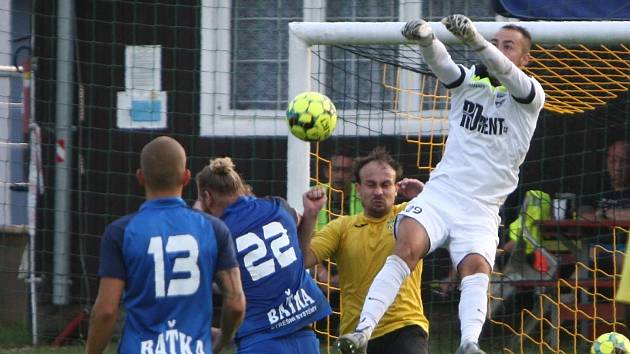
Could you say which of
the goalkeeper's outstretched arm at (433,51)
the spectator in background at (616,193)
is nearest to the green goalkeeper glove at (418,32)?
the goalkeeper's outstretched arm at (433,51)

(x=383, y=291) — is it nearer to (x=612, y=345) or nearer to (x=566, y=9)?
(x=612, y=345)

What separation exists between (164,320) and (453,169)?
218cm

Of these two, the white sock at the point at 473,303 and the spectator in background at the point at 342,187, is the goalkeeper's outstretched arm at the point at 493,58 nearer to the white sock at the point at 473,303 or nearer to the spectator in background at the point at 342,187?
the white sock at the point at 473,303

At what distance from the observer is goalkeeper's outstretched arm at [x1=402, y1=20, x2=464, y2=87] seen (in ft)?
21.9

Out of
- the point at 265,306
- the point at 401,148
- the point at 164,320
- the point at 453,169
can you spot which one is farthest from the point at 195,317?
the point at 401,148

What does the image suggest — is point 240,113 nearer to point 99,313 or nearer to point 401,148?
point 401,148

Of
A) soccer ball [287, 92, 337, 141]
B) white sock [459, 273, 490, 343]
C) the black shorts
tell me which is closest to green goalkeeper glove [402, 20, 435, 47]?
soccer ball [287, 92, 337, 141]

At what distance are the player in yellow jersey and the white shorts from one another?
0.36 metres

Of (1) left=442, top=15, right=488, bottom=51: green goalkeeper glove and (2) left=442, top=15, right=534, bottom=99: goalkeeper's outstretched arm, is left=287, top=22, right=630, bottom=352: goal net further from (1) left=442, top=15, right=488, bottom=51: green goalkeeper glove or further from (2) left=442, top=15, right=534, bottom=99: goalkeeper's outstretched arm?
(1) left=442, top=15, right=488, bottom=51: green goalkeeper glove

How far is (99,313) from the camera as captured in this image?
5293 millimetres

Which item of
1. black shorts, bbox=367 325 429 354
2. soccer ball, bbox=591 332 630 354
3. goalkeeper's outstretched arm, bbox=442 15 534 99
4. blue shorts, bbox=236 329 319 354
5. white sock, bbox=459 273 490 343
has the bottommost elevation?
soccer ball, bbox=591 332 630 354

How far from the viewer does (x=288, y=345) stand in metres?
6.81

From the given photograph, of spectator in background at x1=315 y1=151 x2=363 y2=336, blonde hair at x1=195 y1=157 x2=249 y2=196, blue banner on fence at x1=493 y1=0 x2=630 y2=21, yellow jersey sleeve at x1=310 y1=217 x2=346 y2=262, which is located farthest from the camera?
spectator in background at x1=315 y1=151 x2=363 y2=336

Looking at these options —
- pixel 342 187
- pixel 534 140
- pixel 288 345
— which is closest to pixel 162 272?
pixel 288 345
